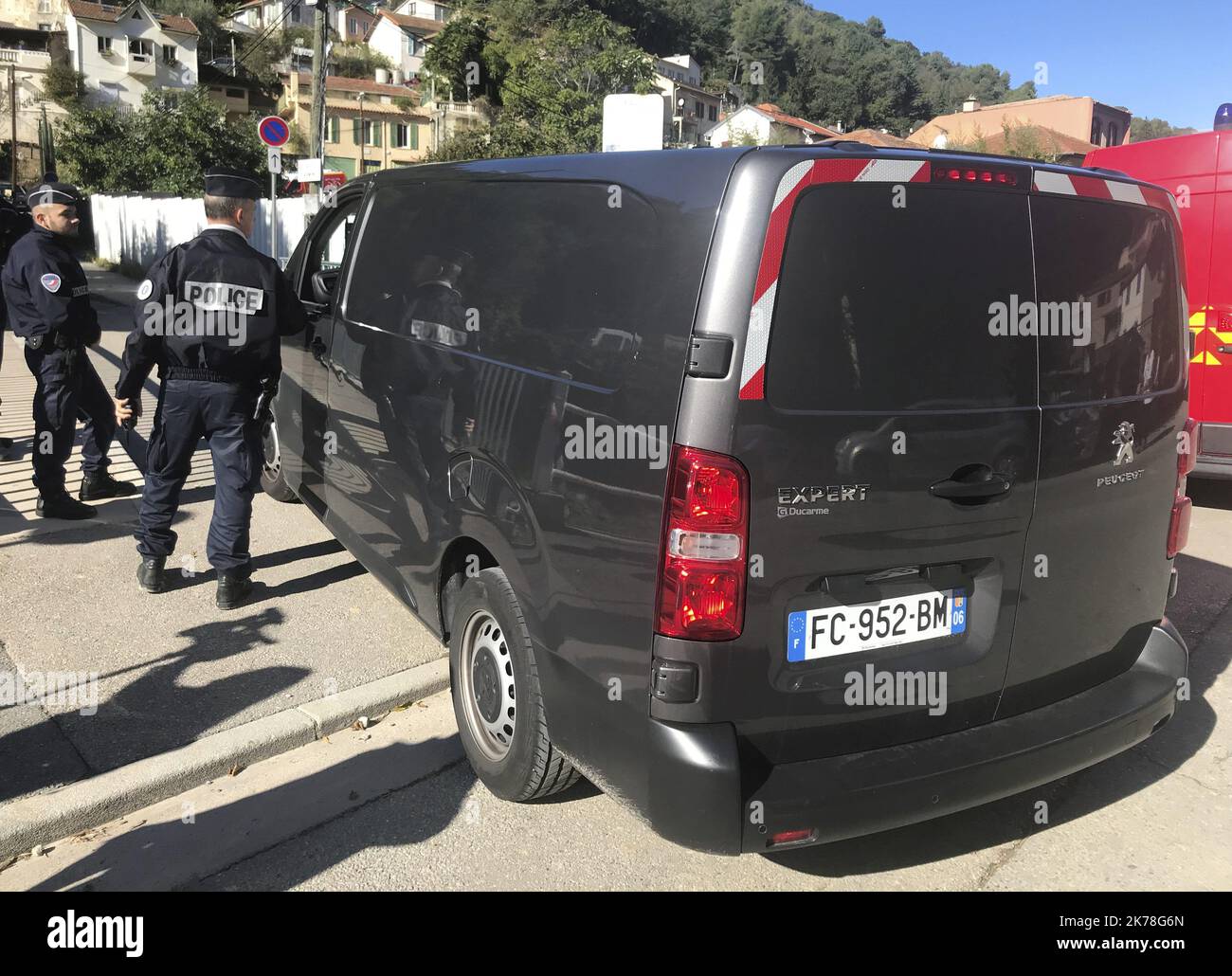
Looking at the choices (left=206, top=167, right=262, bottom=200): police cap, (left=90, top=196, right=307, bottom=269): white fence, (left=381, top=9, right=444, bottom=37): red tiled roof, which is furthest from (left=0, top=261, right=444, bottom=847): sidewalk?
(left=381, top=9, right=444, bottom=37): red tiled roof

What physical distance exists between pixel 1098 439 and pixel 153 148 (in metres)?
43.5

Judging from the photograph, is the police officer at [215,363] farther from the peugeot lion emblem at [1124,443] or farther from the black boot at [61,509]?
the peugeot lion emblem at [1124,443]

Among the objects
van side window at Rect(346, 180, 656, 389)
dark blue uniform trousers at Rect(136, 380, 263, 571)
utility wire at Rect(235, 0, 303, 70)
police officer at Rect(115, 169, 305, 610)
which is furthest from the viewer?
utility wire at Rect(235, 0, 303, 70)

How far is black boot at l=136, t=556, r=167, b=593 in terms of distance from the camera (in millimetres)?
5016

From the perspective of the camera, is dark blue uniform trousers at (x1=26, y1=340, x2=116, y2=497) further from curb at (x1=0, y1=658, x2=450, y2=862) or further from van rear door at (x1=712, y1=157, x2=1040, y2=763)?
van rear door at (x1=712, y1=157, x2=1040, y2=763)

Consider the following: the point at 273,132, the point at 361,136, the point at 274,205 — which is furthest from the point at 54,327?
the point at 361,136

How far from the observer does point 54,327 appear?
19.4 feet

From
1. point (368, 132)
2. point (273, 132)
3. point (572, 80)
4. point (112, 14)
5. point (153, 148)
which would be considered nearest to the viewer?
point (273, 132)

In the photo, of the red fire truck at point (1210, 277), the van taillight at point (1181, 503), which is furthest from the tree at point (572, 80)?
the van taillight at point (1181, 503)

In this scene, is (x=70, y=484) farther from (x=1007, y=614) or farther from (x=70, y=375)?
(x=1007, y=614)

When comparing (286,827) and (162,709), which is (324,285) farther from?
(286,827)

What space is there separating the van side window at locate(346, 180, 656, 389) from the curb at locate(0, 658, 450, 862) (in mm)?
1477

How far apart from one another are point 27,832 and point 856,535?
268cm
